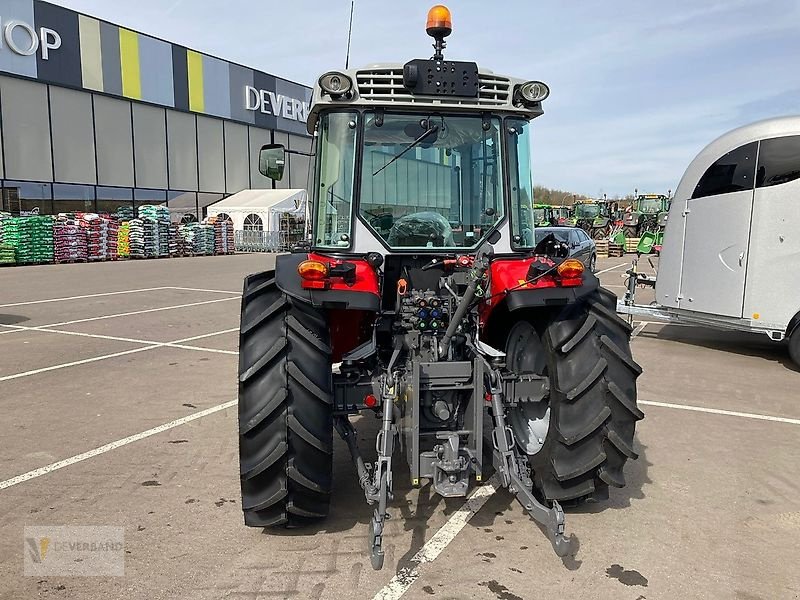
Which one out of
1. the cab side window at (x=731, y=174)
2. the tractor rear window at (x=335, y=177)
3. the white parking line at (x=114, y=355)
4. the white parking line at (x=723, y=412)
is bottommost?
the white parking line at (x=114, y=355)

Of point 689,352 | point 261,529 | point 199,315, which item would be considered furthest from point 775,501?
point 199,315

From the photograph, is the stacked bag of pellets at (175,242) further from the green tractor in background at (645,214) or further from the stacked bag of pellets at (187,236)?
the green tractor in background at (645,214)

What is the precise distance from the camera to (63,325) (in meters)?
10.8

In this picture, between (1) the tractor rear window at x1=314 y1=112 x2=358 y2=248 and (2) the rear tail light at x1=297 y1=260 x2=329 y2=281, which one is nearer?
(2) the rear tail light at x1=297 y1=260 x2=329 y2=281

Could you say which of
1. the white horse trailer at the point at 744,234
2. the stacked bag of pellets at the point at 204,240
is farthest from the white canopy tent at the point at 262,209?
the white horse trailer at the point at 744,234

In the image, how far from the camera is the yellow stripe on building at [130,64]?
30391mm

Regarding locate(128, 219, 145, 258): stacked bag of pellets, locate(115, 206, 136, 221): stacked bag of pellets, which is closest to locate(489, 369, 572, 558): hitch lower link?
locate(128, 219, 145, 258): stacked bag of pellets

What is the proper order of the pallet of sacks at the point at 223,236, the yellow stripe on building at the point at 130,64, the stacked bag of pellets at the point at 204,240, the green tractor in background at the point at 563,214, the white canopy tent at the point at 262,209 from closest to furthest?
the stacked bag of pellets at the point at 204,240
the yellow stripe on building at the point at 130,64
the pallet of sacks at the point at 223,236
the white canopy tent at the point at 262,209
the green tractor in background at the point at 563,214

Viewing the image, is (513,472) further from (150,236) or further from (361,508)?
(150,236)

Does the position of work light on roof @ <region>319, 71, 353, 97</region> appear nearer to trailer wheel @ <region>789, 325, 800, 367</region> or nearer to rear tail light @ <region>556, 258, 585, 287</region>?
rear tail light @ <region>556, 258, 585, 287</region>

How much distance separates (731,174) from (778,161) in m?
0.61

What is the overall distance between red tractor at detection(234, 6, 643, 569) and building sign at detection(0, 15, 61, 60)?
27.4 metres

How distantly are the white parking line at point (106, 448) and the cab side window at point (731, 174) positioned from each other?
6954mm

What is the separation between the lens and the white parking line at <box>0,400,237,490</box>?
14.9ft
